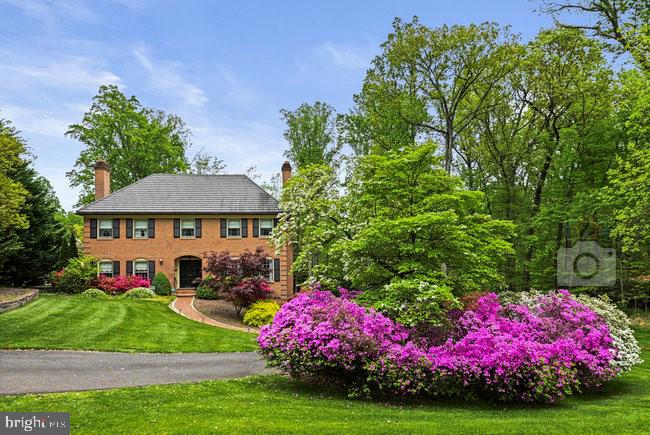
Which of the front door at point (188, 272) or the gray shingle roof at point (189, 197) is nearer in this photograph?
A: the gray shingle roof at point (189, 197)

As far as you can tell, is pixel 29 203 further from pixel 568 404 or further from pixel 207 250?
pixel 568 404

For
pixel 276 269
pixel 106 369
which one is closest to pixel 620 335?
pixel 106 369

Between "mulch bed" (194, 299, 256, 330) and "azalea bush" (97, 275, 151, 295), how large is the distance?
498 centimetres

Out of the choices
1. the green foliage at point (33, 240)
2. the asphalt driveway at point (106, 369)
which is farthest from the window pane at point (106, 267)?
the asphalt driveway at point (106, 369)

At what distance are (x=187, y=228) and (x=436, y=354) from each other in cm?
2506

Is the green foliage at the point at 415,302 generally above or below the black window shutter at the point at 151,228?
below

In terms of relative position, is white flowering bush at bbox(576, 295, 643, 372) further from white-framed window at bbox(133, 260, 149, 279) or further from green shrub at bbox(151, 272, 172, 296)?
white-framed window at bbox(133, 260, 149, 279)

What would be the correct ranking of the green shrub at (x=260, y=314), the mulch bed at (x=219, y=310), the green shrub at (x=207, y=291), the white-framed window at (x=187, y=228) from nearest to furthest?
1. the green shrub at (x=260, y=314)
2. the mulch bed at (x=219, y=310)
3. the green shrub at (x=207, y=291)
4. the white-framed window at (x=187, y=228)

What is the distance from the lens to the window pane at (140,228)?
32019mm

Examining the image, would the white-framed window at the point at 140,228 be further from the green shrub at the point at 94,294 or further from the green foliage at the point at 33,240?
the green shrub at the point at 94,294

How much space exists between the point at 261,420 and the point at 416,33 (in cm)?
2087

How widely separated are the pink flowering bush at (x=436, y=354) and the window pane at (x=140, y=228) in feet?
74.2

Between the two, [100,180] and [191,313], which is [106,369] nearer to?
[191,313]

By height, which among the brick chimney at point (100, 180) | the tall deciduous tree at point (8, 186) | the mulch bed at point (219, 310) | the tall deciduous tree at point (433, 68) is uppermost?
the tall deciduous tree at point (433, 68)
